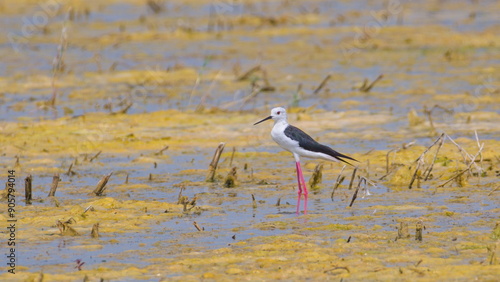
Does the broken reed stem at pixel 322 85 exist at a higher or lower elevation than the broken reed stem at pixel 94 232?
higher

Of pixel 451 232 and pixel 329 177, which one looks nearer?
pixel 451 232

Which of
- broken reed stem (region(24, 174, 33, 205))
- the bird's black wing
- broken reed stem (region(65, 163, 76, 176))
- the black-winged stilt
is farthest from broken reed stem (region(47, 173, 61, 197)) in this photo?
the bird's black wing

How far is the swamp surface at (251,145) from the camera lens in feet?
24.0

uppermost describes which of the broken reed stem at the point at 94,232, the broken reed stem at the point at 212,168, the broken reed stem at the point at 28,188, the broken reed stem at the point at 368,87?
the broken reed stem at the point at 368,87

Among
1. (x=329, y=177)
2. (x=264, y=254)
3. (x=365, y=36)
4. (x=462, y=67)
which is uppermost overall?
(x=365, y=36)

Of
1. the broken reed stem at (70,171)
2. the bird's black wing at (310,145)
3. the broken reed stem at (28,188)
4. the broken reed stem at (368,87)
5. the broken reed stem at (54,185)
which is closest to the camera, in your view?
the broken reed stem at (28,188)

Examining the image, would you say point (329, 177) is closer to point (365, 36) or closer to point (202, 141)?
point (202, 141)

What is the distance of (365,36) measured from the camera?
2058cm

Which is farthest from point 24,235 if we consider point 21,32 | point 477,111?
point 21,32

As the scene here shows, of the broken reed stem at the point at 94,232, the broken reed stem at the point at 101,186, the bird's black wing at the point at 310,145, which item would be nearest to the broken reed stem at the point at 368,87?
the bird's black wing at the point at 310,145

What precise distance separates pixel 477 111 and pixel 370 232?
612 centimetres

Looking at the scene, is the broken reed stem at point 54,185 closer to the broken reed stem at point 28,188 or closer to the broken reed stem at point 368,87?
the broken reed stem at point 28,188

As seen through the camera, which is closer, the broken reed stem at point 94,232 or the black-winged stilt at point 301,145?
the broken reed stem at point 94,232

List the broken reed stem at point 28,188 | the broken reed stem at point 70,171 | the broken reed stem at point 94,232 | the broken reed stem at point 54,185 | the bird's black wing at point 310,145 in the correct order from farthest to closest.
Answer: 1. the broken reed stem at point 70,171
2. the broken reed stem at point 54,185
3. the bird's black wing at point 310,145
4. the broken reed stem at point 28,188
5. the broken reed stem at point 94,232
